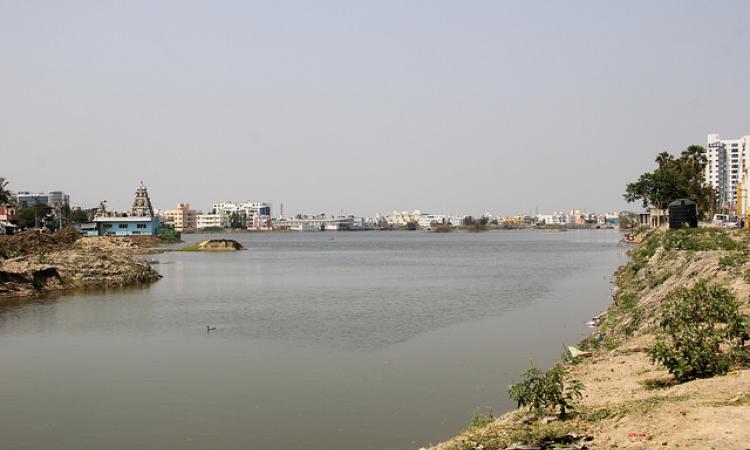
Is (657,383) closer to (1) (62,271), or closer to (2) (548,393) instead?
(2) (548,393)

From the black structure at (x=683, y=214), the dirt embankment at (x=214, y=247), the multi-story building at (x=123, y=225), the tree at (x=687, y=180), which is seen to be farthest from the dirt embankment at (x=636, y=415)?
the multi-story building at (x=123, y=225)

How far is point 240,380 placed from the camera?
22922mm

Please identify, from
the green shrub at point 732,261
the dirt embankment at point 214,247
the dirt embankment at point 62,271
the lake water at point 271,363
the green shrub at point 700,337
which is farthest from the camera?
the dirt embankment at point 214,247

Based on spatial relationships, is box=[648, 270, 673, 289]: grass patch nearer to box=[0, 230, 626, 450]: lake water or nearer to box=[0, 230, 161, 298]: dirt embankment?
box=[0, 230, 626, 450]: lake water

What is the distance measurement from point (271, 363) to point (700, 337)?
1577 cm

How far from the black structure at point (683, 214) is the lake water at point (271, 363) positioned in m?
17.7

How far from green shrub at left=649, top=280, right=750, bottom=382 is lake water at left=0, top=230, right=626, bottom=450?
538cm

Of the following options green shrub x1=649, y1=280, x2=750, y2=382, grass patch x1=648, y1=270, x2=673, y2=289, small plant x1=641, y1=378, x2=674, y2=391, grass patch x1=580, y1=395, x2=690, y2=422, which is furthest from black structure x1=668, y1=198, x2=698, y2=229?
grass patch x1=580, y1=395, x2=690, y2=422

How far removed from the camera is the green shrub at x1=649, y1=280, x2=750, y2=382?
45.9 ft

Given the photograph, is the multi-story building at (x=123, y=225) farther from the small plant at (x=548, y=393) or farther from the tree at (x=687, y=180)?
the small plant at (x=548, y=393)

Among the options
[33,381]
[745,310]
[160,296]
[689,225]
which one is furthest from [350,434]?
[689,225]

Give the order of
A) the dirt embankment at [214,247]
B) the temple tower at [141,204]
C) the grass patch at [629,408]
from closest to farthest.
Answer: the grass patch at [629,408] → the dirt embankment at [214,247] → the temple tower at [141,204]

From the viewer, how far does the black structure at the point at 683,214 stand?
212 feet

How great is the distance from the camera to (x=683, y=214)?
6544 cm
